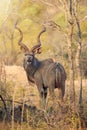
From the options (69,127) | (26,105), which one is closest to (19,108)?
(26,105)

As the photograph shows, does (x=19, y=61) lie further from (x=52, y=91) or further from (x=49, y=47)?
(x=52, y=91)

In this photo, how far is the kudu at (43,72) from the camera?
11.1 meters

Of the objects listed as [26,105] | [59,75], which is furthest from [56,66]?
[26,105]

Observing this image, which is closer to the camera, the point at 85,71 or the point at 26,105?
the point at 26,105

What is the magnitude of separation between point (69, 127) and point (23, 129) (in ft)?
2.66

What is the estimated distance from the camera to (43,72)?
11.7 m

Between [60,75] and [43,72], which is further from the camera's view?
[43,72]

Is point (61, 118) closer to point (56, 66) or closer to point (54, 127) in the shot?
point (54, 127)

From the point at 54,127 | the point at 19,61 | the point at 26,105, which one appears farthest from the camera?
the point at 19,61

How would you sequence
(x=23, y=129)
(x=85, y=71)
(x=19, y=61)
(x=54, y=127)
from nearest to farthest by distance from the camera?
(x=54, y=127)
(x=23, y=129)
(x=85, y=71)
(x=19, y=61)

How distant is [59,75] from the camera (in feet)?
36.3

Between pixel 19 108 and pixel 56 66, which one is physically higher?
pixel 56 66

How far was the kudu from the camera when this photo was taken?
1109cm

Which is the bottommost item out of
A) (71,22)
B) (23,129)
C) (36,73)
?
(23,129)
